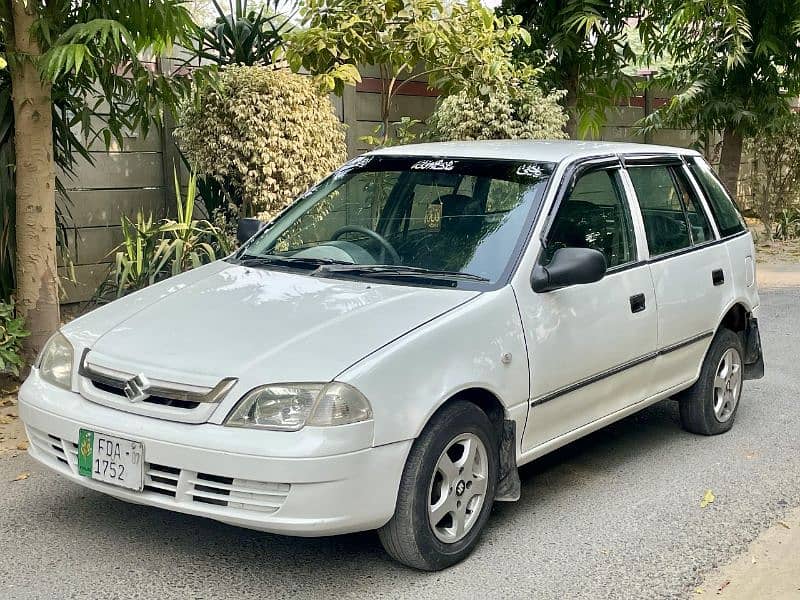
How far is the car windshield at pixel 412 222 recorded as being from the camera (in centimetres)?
468

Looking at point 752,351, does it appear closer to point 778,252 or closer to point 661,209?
point 661,209

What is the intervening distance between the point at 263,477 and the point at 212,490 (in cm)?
24

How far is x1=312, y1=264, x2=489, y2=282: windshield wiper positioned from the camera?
4555 millimetres

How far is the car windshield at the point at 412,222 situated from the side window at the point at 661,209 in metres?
0.75

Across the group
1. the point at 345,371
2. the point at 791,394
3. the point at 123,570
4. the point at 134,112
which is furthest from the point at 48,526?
the point at 791,394

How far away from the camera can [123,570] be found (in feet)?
13.5

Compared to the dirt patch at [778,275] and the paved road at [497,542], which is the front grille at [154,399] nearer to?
the paved road at [497,542]

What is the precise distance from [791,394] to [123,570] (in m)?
4.73

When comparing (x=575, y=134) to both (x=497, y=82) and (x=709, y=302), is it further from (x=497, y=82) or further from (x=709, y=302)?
(x=709, y=302)

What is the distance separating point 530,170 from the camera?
5039mm

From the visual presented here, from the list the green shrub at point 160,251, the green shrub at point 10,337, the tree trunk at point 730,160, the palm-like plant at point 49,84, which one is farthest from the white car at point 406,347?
the tree trunk at point 730,160

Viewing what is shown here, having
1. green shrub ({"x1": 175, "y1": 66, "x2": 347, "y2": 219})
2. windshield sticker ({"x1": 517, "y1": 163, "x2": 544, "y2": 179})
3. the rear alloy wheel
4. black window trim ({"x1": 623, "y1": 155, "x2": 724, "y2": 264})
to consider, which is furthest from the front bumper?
green shrub ({"x1": 175, "y1": 66, "x2": 347, "y2": 219})

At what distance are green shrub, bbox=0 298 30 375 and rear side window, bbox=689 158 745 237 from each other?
4122mm

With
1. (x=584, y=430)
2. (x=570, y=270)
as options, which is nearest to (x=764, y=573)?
(x=584, y=430)
